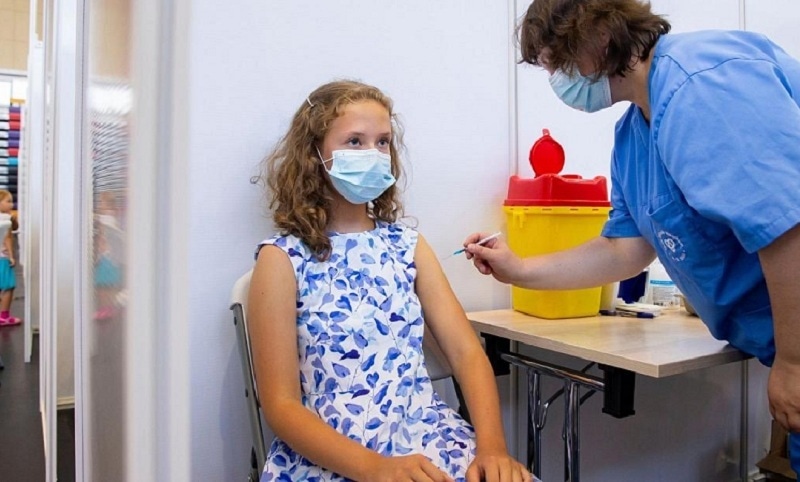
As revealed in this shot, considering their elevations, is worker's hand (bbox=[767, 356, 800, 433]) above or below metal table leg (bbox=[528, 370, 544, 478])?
above

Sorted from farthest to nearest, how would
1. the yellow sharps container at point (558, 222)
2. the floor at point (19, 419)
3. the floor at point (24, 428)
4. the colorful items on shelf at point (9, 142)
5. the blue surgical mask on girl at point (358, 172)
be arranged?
the colorful items on shelf at point (9, 142), the floor at point (19, 419), the floor at point (24, 428), the yellow sharps container at point (558, 222), the blue surgical mask on girl at point (358, 172)

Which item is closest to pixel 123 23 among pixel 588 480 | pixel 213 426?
pixel 213 426

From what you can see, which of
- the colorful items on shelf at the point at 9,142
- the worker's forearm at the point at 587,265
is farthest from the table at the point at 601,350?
the colorful items on shelf at the point at 9,142

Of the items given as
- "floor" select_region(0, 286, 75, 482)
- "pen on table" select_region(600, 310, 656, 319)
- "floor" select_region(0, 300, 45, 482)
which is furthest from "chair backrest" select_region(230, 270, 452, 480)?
"floor" select_region(0, 300, 45, 482)

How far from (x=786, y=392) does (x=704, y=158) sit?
1.32ft

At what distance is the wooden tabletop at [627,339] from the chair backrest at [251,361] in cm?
16

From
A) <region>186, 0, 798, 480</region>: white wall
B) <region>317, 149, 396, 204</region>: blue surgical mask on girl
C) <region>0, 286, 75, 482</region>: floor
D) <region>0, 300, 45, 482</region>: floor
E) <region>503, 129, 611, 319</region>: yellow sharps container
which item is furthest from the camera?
<region>0, 300, 45, 482</region>: floor

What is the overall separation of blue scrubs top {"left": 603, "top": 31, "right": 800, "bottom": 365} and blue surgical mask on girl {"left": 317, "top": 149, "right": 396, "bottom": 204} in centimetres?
51

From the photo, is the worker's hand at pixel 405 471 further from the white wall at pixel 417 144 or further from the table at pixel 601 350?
the white wall at pixel 417 144

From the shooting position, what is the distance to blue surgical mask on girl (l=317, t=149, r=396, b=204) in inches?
45.2

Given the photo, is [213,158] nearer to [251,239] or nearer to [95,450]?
[251,239]

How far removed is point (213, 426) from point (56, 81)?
4.59ft

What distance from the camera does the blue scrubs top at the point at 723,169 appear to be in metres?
0.78

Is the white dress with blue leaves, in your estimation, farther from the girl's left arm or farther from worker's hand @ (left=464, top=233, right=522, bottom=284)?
worker's hand @ (left=464, top=233, right=522, bottom=284)
